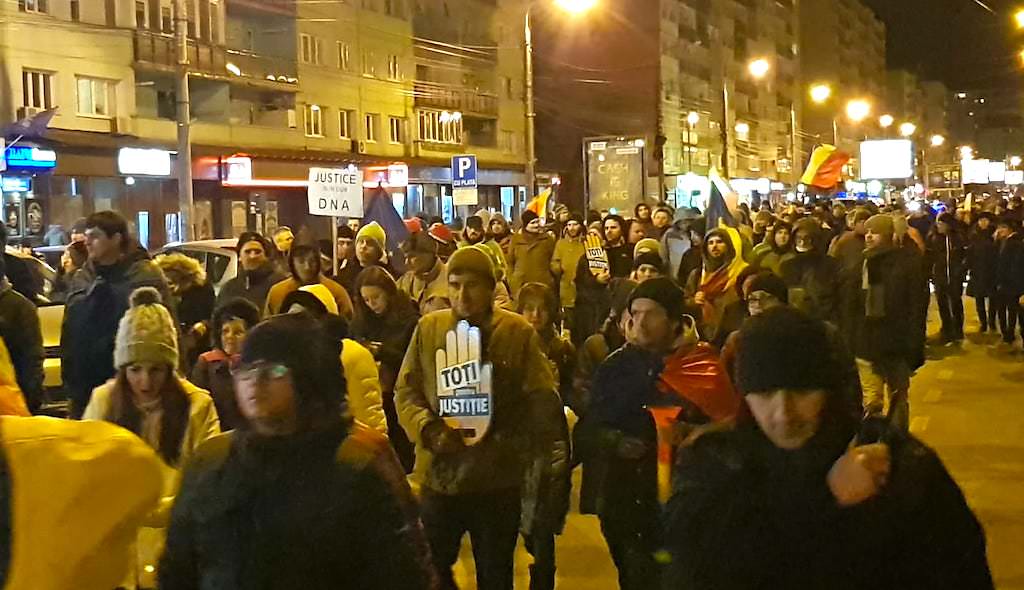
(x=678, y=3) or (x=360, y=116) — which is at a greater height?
(x=678, y=3)

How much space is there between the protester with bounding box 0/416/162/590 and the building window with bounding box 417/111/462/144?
4926cm

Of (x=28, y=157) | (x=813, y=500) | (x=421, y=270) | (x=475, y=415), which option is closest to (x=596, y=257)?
Answer: (x=421, y=270)

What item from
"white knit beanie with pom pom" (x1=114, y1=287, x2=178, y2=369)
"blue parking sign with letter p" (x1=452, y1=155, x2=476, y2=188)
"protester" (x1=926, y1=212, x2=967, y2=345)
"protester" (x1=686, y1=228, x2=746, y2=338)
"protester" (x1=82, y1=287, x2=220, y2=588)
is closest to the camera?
"protester" (x1=82, y1=287, x2=220, y2=588)

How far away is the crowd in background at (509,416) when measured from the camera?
267 centimetres

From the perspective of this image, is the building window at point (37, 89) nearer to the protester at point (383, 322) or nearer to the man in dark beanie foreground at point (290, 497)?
the protester at point (383, 322)

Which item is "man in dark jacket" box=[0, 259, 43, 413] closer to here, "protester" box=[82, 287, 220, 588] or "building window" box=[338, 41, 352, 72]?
"protester" box=[82, 287, 220, 588]

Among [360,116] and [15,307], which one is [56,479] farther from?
[360,116]

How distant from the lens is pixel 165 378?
16.4 ft

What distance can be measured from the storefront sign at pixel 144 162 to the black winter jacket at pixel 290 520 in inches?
1322

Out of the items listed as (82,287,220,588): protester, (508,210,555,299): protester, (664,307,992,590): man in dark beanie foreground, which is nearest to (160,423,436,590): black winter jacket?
(664,307,992,590): man in dark beanie foreground

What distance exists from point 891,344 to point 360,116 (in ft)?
128

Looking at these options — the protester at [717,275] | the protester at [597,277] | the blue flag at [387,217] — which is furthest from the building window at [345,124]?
the protester at [717,275]

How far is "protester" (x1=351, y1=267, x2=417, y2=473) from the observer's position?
746 cm

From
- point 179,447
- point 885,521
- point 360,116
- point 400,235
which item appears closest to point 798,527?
point 885,521
